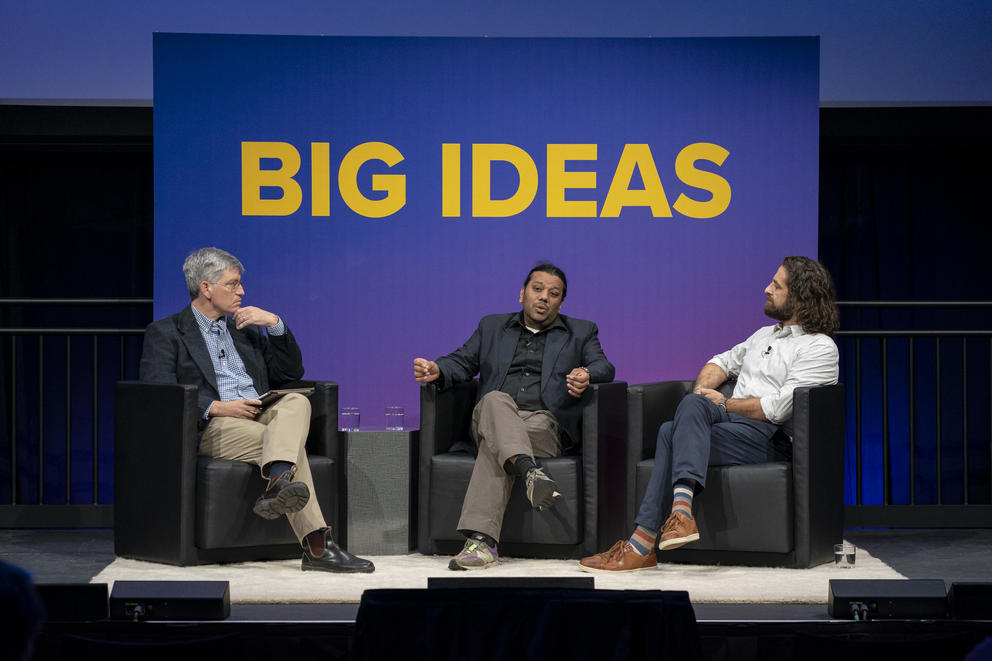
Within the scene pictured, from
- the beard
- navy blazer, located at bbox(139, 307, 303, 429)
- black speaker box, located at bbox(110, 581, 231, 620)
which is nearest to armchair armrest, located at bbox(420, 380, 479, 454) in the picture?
navy blazer, located at bbox(139, 307, 303, 429)

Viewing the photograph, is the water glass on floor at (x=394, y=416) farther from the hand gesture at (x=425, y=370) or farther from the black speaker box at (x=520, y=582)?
the black speaker box at (x=520, y=582)

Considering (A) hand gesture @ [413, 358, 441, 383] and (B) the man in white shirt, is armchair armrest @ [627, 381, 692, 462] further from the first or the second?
(A) hand gesture @ [413, 358, 441, 383]

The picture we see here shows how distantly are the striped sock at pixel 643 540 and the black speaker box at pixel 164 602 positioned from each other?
1.63 metres

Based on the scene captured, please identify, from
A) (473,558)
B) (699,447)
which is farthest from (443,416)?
(699,447)

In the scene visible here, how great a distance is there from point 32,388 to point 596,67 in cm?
386

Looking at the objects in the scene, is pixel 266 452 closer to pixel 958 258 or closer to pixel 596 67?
→ pixel 596 67

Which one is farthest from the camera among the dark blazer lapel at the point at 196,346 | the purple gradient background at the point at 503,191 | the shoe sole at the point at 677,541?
the purple gradient background at the point at 503,191

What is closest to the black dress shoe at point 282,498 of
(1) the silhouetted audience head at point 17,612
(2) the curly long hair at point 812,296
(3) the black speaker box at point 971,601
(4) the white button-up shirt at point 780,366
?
(4) the white button-up shirt at point 780,366

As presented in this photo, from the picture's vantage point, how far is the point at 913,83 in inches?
210

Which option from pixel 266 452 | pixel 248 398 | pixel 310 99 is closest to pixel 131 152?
pixel 310 99

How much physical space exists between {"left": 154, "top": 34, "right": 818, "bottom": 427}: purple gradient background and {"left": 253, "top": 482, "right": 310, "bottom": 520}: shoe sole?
1175 millimetres

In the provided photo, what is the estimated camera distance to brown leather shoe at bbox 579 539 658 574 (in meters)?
3.41

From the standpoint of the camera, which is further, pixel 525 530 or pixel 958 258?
pixel 958 258

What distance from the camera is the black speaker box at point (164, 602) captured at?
211cm
